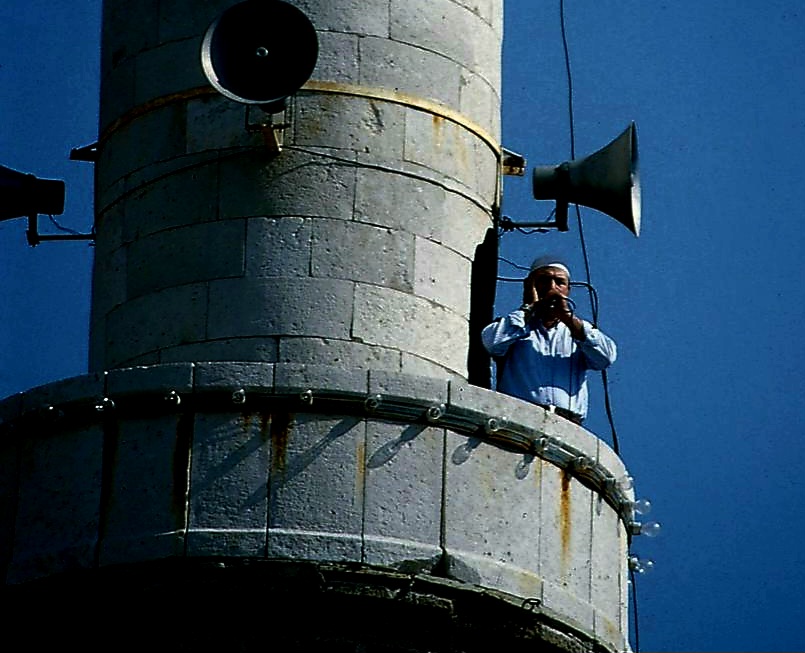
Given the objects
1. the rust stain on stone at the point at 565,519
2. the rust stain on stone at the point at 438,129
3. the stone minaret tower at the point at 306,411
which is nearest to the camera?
the stone minaret tower at the point at 306,411

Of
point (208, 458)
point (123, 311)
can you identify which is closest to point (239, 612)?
point (208, 458)

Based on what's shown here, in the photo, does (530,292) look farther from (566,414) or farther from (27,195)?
(27,195)

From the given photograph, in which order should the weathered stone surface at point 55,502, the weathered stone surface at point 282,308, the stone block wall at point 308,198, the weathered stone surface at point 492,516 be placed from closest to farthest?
1. the weathered stone surface at point 492,516
2. the weathered stone surface at point 55,502
3. the weathered stone surface at point 282,308
4. the stone block wall at point 308,198

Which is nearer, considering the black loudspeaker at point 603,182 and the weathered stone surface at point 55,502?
the weathered stone surface at point 55,502

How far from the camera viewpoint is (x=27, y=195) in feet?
92.2

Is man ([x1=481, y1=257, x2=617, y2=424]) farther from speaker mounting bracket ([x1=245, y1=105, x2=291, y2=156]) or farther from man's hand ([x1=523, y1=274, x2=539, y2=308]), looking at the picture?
speaker mounting bracket ([x1=245, y1=105, x2=291, y2=156])

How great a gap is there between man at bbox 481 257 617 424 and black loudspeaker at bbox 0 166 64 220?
421cm

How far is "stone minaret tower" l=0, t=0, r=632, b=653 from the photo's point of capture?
79.0 feet

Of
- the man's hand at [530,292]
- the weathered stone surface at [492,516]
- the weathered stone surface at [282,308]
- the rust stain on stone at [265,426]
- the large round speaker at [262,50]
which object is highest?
the large round speaker at [262,50]

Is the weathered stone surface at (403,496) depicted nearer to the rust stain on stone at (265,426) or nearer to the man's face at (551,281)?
the rust stain on stone at (265,426)

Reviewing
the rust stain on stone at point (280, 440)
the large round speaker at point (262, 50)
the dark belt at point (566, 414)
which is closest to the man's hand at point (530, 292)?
the dark belt at point (566, 414)

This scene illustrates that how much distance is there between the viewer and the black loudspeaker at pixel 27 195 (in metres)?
28.1

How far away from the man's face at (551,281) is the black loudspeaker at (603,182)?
0.89 m

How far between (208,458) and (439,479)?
173cm
